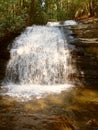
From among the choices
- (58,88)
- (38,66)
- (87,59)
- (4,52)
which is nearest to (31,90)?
(58,88)

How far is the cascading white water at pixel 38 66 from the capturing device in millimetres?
12866

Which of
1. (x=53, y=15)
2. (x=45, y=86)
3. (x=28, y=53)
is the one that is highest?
(x=53, y=15)

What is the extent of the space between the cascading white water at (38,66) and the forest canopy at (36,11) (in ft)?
6.12

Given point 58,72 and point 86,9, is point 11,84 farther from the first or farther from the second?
point 86,9

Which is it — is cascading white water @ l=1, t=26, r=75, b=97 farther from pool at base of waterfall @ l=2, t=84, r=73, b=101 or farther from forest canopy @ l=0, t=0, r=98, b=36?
forest canopy @ l=0, t=0, r=98, b=36

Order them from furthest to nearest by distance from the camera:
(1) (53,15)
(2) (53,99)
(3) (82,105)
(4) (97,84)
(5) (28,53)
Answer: (1) (53,15)
(5) (28,53)
(4) (97,84)
(2) (53,99)
(3) (82,105)

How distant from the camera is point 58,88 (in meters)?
12.0

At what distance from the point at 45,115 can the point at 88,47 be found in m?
6.57

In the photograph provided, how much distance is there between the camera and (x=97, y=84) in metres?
12.6

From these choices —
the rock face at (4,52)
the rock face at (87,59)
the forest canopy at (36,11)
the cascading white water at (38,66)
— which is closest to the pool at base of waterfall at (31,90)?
the cascading white water at (38,66)

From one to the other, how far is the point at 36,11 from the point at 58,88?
14831mm

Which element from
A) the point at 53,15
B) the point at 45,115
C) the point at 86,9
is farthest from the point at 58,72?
the point at 53,15

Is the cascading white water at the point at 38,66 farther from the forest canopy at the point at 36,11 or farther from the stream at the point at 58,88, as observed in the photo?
the forest canopy at the point at 36,11

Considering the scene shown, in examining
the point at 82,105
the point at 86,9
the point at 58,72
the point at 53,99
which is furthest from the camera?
the point at 86,9
